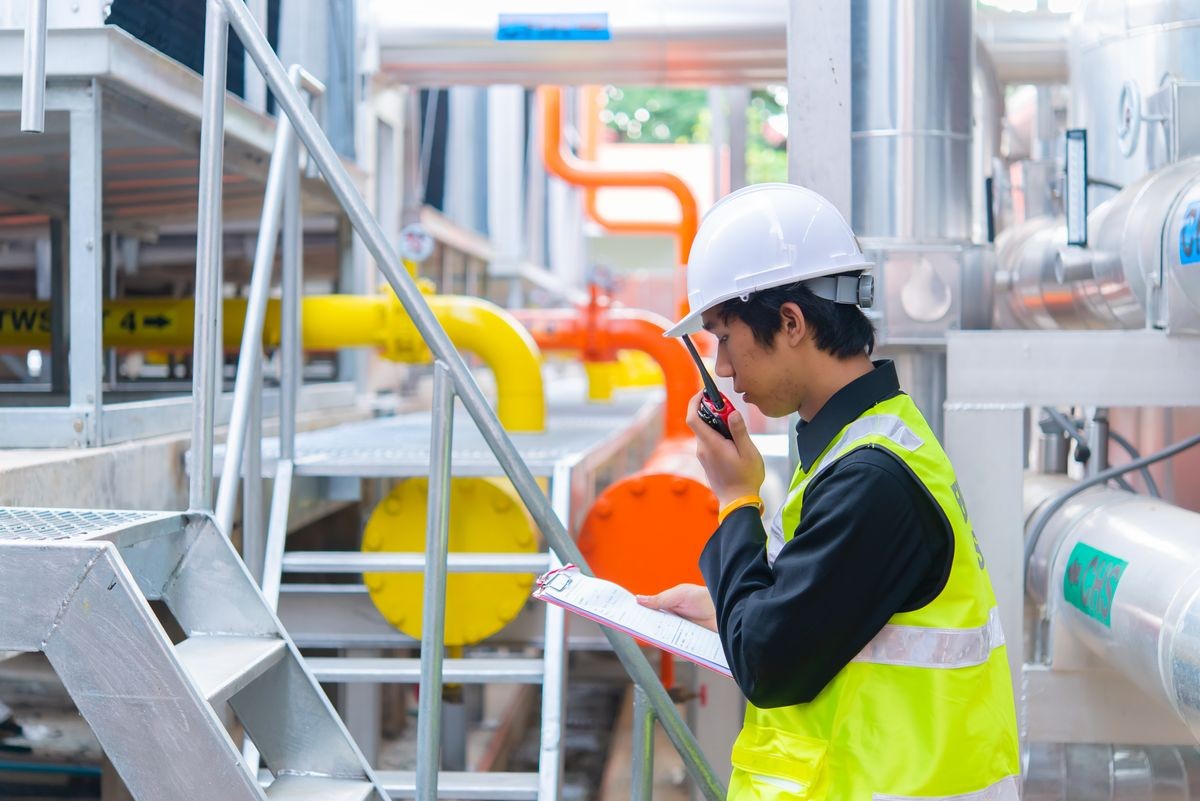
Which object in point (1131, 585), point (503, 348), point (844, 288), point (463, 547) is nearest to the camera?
point (844, 288)

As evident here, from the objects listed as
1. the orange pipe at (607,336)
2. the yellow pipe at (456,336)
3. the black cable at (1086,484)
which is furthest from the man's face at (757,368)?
the orange pipe at (607,336)

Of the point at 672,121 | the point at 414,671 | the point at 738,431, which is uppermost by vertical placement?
the point at 672,121

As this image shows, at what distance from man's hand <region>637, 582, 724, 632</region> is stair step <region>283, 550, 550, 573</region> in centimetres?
135

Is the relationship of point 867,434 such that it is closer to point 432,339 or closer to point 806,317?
point 806,317

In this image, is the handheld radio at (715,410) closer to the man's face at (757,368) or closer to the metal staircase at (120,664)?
the man's face at (757,368)

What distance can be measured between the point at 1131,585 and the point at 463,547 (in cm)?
196

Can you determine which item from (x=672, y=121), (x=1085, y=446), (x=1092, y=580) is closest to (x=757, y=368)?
(x=1092, y=580)

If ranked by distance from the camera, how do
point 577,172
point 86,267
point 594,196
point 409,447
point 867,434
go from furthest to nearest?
point 594,196, point 577,172, point 409,447, point 86,267, point 867,434

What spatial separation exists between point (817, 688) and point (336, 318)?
11.6 ft

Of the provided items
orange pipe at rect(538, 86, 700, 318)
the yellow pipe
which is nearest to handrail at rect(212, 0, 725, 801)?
the yellow pipe

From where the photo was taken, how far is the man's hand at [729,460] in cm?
179

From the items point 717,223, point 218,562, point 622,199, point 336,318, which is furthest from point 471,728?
point 622,199

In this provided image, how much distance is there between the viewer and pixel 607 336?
7.05m

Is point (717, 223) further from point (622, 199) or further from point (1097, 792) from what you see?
point (622, 199)
